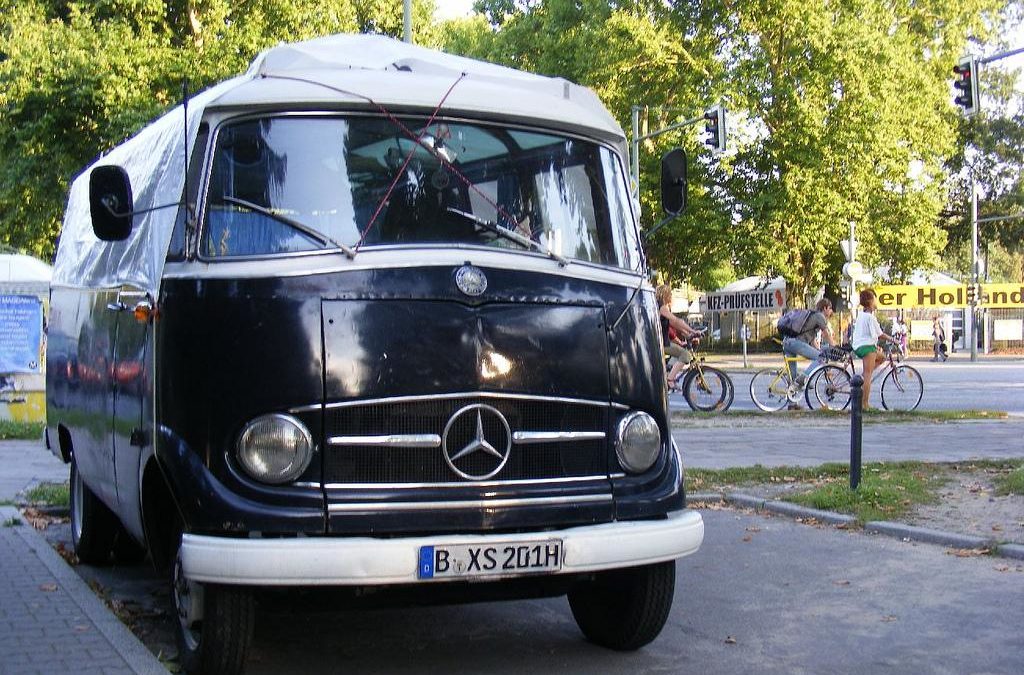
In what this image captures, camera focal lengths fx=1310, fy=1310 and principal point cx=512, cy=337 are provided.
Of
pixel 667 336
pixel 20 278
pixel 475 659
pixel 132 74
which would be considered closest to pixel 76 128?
pixel 132 74

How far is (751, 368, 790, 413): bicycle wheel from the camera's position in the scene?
65.2 feet

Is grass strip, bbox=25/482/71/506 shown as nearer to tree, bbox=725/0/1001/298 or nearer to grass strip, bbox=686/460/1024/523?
grass strip, bbox=686/460/1024/523

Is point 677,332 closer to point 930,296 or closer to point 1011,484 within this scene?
point 1011,484

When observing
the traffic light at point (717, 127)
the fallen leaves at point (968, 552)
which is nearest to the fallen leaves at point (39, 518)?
the fallen leaves at point (968, 552)

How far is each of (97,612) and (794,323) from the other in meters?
15.1

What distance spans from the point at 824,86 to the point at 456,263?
121 ft

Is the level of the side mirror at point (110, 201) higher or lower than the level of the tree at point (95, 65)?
lower

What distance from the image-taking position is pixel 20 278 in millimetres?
17844

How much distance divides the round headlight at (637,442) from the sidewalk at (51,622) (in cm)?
201

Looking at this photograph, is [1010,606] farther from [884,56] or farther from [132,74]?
[884,56]

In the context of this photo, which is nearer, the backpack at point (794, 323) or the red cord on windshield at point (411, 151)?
the red cord on windshield at point (411, 151)

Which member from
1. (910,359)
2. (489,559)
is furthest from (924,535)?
(910,359)

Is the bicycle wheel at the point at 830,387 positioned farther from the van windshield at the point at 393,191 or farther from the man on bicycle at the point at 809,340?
the van windshield at the point at 393,191

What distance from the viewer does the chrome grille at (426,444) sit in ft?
16.3
